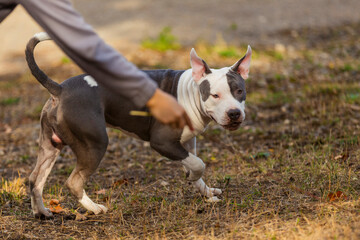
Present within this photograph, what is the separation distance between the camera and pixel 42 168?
147 inches

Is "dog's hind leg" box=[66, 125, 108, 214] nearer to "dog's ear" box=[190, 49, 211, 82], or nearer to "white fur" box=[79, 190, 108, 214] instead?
"white fur" box=[79, 190, 108, 214]

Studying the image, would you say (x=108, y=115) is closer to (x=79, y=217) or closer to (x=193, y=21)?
(x=79, y=217)

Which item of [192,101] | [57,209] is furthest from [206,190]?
[57,209]

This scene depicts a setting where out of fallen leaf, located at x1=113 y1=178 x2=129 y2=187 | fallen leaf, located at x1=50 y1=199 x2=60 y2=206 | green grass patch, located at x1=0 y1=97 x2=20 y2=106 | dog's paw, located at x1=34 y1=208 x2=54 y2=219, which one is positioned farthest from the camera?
green grass patch, located at x1=0 y1=97 x2=20 y2=106

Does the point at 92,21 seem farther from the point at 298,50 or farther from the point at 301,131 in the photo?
the point at 301,131

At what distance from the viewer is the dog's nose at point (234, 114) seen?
344cm

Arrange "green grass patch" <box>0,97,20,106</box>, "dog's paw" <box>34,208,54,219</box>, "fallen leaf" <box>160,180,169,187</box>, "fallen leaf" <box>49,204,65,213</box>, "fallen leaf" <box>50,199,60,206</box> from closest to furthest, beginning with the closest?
"dog's paw" <box>34,208,54,219</box> < "fallen leaf" <box>49,204,65,213</box> < "fallen leaf" <box>50,199,60,206</box> < "fallen leaf" <box>160,180,169,187</box> < "green grass patch" <box>0,97,20,106</box>

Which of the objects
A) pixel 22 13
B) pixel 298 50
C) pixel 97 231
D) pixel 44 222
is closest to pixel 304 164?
pixel 97 231

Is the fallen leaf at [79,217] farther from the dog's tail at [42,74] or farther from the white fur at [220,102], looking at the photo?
the white fur at [220,102]

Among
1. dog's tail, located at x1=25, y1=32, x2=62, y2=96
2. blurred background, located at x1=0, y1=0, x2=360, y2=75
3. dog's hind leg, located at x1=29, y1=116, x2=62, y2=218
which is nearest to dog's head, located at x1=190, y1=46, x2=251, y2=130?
dog's tail, located at x1=25, y1=32, x2=62, y2=96

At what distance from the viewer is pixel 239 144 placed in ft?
17.9

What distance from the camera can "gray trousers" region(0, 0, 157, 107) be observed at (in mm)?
2432

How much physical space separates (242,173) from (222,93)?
119 cm

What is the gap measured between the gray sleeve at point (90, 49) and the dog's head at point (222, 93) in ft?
3.66
